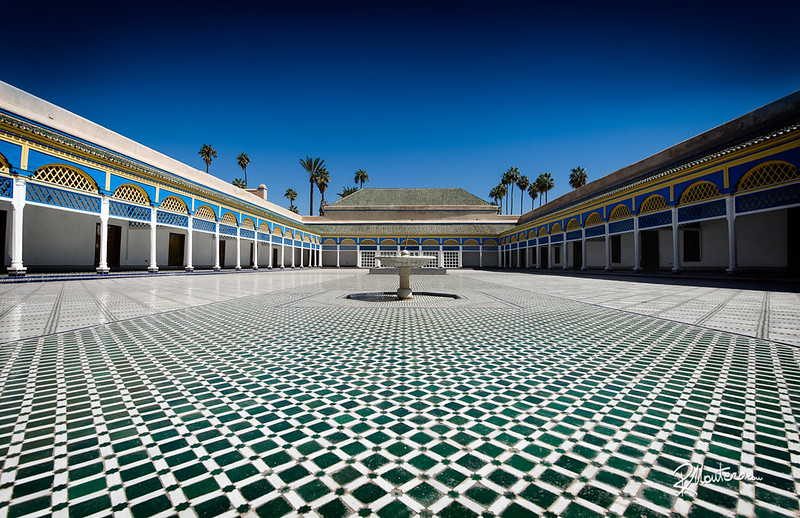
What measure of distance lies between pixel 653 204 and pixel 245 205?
80.5ft

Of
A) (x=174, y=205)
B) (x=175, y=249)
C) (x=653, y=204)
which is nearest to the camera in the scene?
(x=653, y=204)

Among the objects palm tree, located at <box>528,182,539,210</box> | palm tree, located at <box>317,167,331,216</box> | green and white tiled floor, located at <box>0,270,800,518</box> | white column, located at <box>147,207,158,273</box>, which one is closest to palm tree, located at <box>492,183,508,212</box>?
palm tree, located at <box>528,182,539,210</box>

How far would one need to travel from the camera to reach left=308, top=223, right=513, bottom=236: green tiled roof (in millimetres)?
39781

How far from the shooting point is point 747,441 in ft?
5.90

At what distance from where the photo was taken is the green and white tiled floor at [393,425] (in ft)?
4.50

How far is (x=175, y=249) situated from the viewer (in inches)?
969

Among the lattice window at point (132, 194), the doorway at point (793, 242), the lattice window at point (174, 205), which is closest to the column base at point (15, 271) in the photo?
the lattice window at point (132, 194)

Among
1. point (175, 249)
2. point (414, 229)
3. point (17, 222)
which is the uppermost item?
point (414, 229)

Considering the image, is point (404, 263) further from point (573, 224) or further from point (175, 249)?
point (175, 249)

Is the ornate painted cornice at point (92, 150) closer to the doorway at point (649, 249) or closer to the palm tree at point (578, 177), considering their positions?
the doorway at point (649, 249)

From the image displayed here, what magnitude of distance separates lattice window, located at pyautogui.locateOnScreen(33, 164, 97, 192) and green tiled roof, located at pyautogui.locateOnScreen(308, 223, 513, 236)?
82.1 feet

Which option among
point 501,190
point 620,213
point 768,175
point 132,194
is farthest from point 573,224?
point 501,190

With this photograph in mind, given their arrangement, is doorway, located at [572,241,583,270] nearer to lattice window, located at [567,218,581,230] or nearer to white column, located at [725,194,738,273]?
lattice window, located at [567,218,581,230]

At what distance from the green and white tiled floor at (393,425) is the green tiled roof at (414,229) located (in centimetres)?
3593
